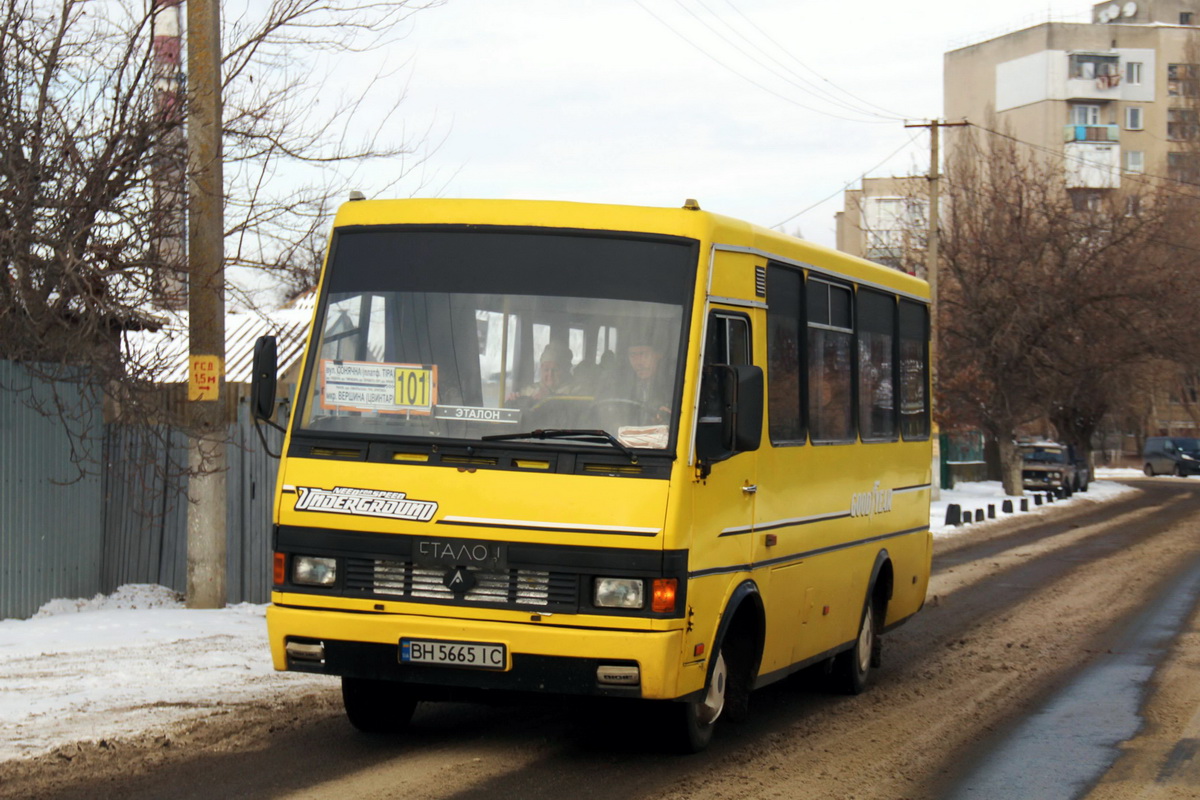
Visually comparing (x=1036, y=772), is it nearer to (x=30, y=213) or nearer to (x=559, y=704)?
(x=559, y=704)

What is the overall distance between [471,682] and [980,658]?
6.18 meters

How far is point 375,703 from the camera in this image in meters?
7.74

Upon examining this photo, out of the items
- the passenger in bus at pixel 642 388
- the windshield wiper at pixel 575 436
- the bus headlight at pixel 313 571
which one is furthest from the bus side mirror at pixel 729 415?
the bus headlight at pixel 313 571

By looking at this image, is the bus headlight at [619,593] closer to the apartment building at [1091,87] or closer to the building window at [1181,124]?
the building window at [1181,124]

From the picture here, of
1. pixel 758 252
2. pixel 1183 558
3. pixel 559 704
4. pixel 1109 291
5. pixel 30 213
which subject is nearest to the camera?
pixel 758 252

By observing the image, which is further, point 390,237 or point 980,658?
point 980,658

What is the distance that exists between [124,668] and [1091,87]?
276 feet

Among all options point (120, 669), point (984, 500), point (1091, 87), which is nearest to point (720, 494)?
point (120, 669)

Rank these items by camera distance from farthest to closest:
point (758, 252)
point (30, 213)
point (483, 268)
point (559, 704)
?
point (30, 213), point (559, 704), point (758, 252), point (483, 268)

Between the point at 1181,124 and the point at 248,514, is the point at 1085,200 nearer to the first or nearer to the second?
the point at 248,514

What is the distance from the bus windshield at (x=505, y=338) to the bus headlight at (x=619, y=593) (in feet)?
2.06

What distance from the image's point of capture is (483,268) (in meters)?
7.22

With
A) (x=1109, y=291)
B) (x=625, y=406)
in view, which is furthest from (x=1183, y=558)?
(x=1109, y=291)

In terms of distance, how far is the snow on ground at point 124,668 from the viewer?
25.8 feet
